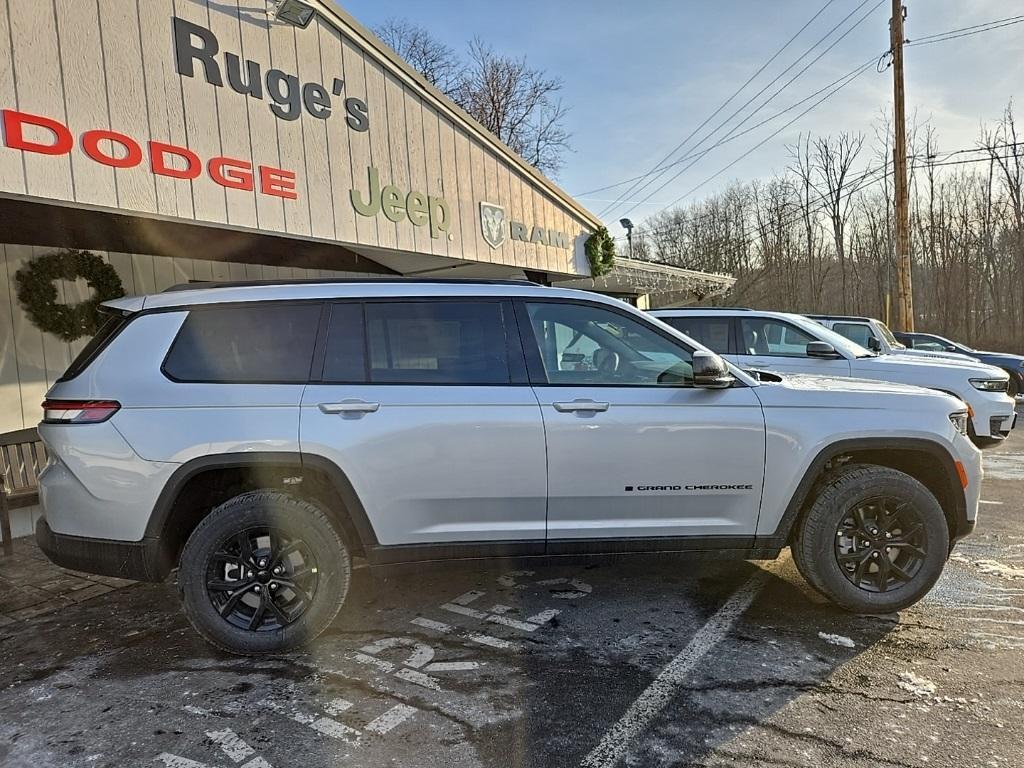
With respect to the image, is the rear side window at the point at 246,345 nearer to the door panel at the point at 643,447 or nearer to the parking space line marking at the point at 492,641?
the door panel at the point at 643,447

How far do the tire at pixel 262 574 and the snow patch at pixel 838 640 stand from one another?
8.17ft

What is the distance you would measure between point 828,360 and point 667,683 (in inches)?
219

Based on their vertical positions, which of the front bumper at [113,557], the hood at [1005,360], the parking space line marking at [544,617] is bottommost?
the parking space line marking at [544,617]

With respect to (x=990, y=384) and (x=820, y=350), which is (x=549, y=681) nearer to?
(x=820, y=350)

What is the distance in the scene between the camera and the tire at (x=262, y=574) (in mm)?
3148

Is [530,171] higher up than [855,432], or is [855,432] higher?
[530,171]

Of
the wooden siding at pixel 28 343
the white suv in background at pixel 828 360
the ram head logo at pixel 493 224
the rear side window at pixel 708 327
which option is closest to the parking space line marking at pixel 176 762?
the wooden siding at pixel 28 343

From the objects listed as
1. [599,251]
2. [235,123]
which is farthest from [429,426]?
[599,251]

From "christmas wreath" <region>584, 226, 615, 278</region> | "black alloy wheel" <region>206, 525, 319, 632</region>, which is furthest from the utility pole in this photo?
"black alloy wheel" <region>206, 525, 319, 632</region>

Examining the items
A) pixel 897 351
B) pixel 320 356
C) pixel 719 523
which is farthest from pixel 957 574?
pixel 897 351

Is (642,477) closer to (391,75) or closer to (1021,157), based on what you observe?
(391,75)

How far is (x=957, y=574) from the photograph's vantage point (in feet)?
13.5

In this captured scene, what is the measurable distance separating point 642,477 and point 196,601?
233 cm

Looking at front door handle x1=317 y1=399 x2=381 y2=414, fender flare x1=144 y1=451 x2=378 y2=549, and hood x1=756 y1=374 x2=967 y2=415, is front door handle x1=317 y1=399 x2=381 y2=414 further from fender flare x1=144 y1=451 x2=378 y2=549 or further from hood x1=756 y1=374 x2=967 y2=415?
hood x1=756 y1=374 x2=967 y2=415
